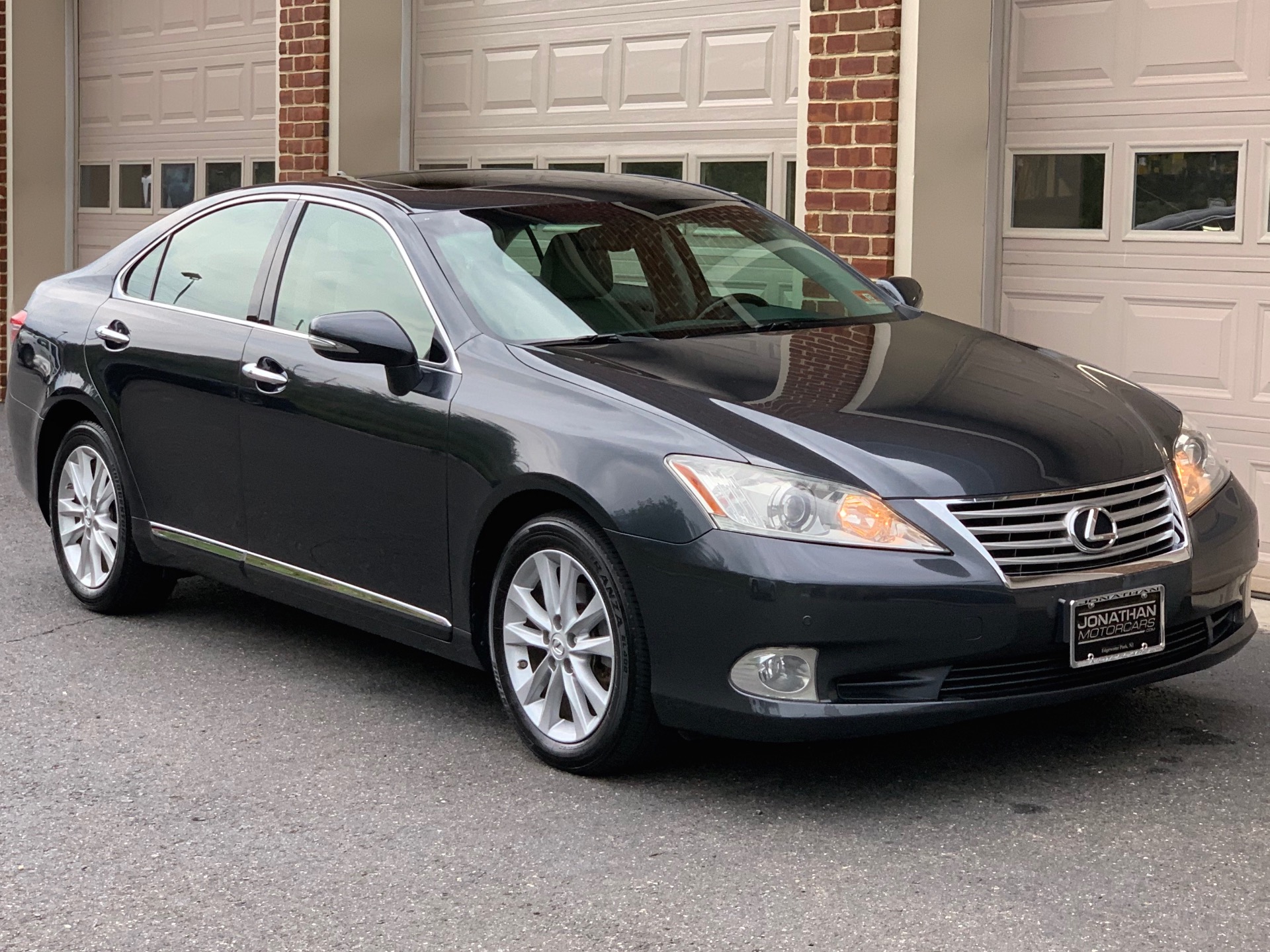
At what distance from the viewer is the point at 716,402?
4723 mm

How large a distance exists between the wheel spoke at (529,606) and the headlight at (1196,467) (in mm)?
1745

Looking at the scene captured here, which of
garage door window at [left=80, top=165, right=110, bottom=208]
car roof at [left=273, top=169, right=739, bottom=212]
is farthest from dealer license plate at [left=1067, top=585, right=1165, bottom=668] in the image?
garage door window at [left=80, top=165, right=110, bottom=208]

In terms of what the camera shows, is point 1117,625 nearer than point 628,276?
Yes

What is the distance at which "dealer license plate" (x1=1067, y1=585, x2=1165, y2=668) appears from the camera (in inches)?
177

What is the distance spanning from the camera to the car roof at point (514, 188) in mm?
5871

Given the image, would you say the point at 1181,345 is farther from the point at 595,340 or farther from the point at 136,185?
the point at 136,185

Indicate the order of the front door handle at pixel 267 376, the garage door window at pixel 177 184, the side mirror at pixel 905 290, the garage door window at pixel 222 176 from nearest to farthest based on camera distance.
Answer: the front door handle at pixel 267 376
the side mirror at pixel 905 290
the garage door window at pixel 222 176
the garage door window at pixel 177 184

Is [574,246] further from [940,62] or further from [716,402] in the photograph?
[940,62]

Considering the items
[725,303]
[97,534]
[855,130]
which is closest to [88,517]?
[97,534]

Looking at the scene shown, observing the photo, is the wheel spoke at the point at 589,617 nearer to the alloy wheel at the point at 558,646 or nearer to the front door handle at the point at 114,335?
the alloy wheel at the point at 558,646

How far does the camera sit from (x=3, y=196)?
14070 mm

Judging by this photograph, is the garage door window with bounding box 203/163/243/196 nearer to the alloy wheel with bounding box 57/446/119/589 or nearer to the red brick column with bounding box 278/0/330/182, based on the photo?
the red brick column with bounding box 278/0/330/182

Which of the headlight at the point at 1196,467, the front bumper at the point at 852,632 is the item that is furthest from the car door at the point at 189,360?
the headlight at the point at 1196,467

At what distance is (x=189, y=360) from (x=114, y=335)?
1.84ft
